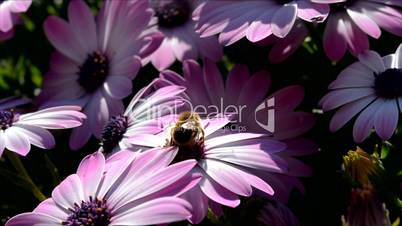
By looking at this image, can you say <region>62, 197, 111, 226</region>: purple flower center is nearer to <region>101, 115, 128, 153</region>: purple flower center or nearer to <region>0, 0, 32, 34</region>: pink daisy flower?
<region>101, 115, 128, 153</region>: purple flower center

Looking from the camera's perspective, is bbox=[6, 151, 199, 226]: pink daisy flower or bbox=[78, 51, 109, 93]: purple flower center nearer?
bbox=[6, 151, 199, 226]: pink daisy flower

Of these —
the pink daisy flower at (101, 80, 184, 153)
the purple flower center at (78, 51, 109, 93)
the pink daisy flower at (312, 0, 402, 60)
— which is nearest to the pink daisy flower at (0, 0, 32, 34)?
the purple flower center at (78, 51, 109, 93)

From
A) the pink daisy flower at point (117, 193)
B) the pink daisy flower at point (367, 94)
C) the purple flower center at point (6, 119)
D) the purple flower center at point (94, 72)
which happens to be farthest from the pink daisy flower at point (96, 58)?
the pink daisy flower at point (367, 94)

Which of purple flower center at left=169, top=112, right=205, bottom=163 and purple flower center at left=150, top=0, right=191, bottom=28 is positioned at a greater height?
purple flower center at left=150, top=0, right=191, bottom=28

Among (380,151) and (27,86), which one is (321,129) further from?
(27,86)

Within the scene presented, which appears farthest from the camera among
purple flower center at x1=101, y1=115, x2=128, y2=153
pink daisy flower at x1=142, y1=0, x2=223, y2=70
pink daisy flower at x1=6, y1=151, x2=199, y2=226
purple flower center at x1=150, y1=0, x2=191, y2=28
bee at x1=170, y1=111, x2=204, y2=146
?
purple flower center at x1=150, y1=0, x2=191, y2=28

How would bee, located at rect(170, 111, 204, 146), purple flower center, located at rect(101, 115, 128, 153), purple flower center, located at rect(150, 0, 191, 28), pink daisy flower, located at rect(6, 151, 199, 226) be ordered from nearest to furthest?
1. pink daisy flower, located at rect(6, 151, 199, 226)
2. bee, located at rect(170, 111, 204, 146)
3. purple flower center, located at rect(101, 115, 128, 153)
4. purple flower center, located at rect(150, 0, 191, 28)
